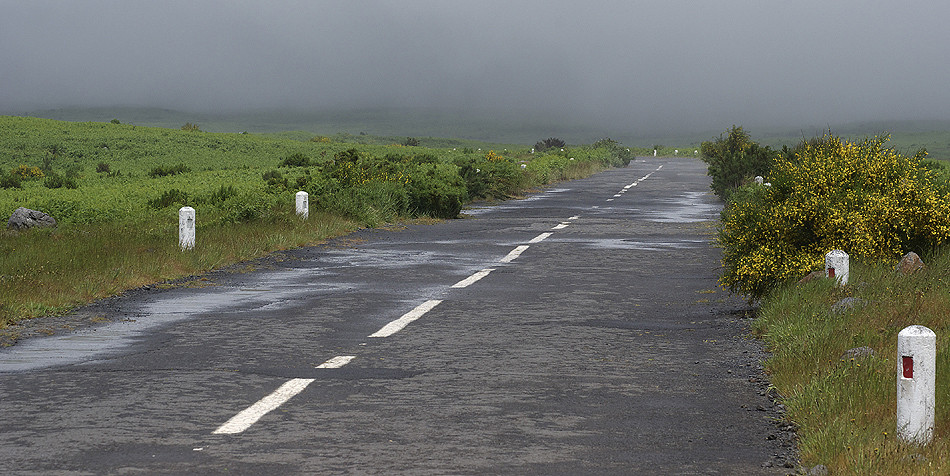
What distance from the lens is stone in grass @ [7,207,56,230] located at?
25859 millimetres

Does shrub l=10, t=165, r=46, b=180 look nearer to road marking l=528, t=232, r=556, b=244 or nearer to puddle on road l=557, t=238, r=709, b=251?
road marking l=528, t=232, r=556, b=244

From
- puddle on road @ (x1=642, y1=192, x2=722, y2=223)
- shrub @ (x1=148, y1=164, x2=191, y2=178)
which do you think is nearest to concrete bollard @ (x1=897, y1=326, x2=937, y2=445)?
puddle on road @ (x1=642, y1=192, x2=722, y2=223)

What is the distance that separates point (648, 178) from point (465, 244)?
39.5 m

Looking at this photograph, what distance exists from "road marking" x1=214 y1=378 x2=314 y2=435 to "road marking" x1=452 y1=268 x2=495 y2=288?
22.1 feet

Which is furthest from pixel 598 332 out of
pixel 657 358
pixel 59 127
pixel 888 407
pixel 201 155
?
pixel 59 127

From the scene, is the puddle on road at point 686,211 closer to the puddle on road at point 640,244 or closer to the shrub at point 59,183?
the puddle on road at point 640,244

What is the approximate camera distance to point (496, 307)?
→ 13.3 metres

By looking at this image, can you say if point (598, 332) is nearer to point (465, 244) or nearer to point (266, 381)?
point (266, 381)

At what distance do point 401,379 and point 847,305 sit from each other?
460 cm

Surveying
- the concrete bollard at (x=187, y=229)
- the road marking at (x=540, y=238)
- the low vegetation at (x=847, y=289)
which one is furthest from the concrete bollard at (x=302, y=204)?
the low vegetation at (x=847, y=289)

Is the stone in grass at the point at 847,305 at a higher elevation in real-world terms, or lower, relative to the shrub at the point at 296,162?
lower

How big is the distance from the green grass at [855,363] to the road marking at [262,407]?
329cm

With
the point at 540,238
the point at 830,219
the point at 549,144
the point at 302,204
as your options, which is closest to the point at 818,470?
the point at 830,219

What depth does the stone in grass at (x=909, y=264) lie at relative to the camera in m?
13.3
